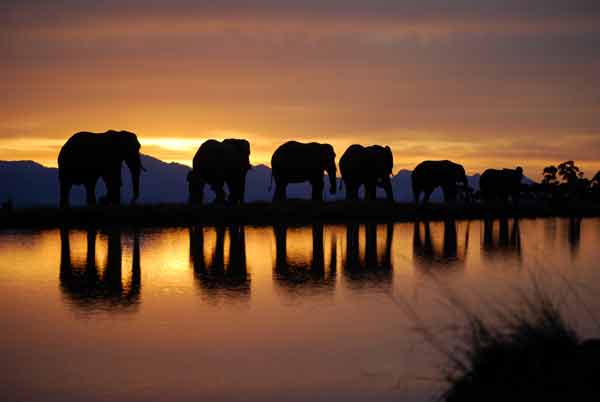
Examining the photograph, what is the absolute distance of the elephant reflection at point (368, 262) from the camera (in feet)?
49.1

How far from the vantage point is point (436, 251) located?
20094 mm

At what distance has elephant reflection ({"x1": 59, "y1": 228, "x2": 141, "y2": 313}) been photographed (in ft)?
40.3

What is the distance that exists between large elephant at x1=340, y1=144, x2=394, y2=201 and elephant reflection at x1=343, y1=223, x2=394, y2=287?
1789 centimetres

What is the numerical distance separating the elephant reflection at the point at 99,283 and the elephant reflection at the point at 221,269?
3.54ft

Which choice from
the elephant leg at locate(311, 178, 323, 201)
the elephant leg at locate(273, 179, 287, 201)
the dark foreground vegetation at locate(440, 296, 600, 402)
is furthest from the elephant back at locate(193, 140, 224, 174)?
the dark foreground vegetation at locate(440, 296, 600, 402)

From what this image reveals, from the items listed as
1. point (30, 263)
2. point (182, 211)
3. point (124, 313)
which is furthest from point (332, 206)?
point (124, 313)

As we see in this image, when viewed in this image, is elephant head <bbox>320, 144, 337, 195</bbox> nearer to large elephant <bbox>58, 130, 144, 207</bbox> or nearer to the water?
large elephant <bbox>58, 130, 144, 207</bbox>

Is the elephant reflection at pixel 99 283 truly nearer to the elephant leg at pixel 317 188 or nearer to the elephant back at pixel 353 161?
the elephant leg at pixel 317 188

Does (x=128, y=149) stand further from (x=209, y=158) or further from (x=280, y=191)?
(x=280, y=191)

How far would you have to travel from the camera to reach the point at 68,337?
993 centimetres

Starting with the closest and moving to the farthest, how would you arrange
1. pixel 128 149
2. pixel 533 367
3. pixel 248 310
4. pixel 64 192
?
pixel 533 367
pixel 248 310
pixel 64 192
pixel 128 149

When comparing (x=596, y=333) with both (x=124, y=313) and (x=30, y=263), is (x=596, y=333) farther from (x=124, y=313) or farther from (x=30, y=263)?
(x=30, y=263)

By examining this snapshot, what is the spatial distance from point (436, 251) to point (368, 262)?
317 centimetres

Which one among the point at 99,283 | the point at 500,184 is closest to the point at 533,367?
the point at 99,283
